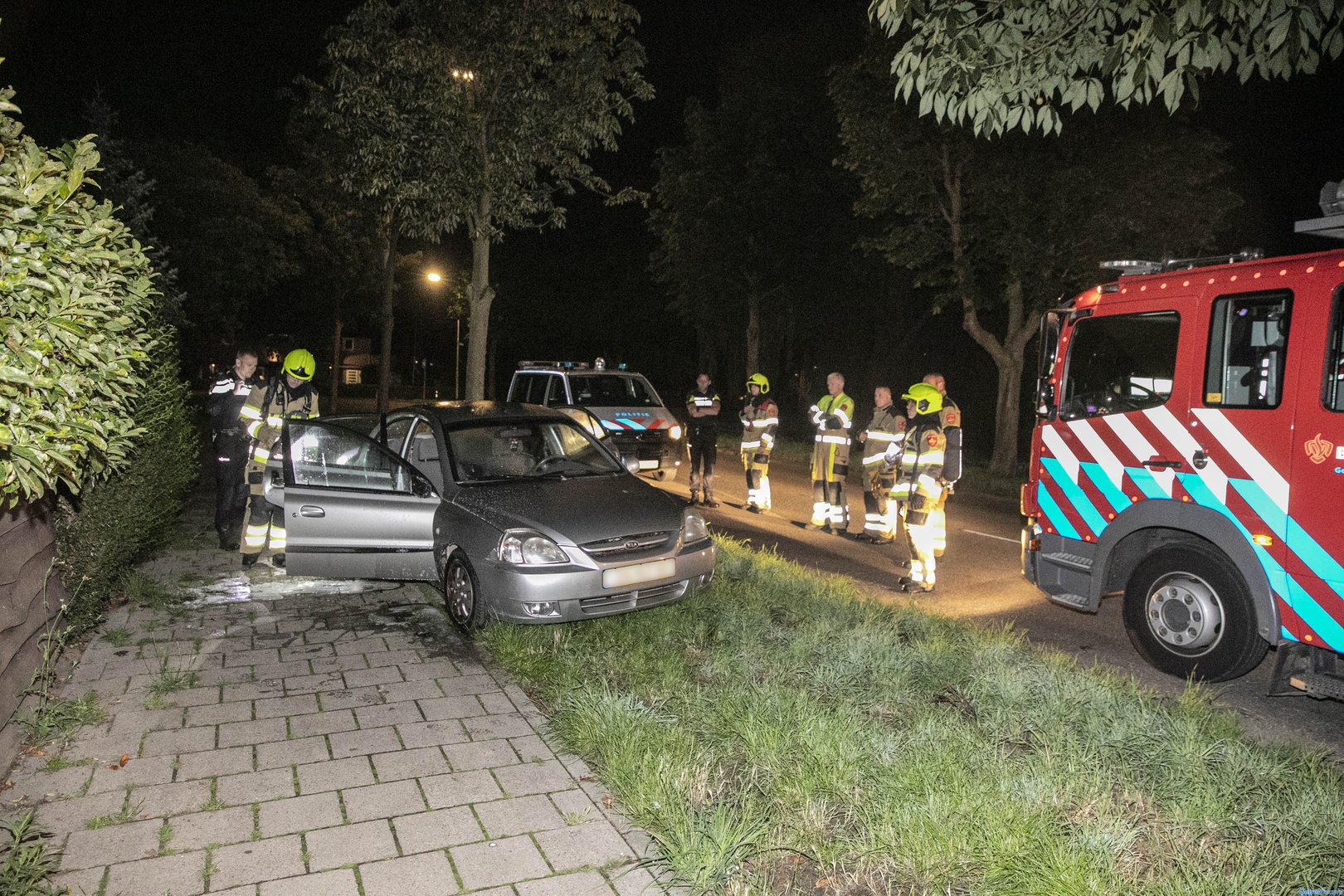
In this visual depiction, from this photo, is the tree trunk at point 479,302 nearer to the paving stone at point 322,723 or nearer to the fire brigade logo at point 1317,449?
the paving stone at point 322,723

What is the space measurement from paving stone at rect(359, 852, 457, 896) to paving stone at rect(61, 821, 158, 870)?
2.74 feet

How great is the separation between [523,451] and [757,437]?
5.13 metres

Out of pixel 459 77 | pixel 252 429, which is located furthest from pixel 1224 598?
pixel 459 77

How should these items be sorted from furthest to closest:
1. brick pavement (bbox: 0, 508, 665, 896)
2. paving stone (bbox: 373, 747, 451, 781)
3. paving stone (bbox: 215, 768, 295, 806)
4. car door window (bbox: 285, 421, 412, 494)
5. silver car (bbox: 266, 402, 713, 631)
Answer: car door window (bbox: 285, 421, 412, 494) < silver car (bbox: 266, 402, 713, 631) < paving stone (bbox: 373, 747, 451, 781) < paving stone (bbox: 215, 768, 295, 806) < brick pavement (bbox: 0, 508, 665, 896)

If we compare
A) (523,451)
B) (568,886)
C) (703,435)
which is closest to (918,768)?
(568,886)

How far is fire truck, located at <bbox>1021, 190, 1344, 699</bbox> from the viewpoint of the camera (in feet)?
16.3

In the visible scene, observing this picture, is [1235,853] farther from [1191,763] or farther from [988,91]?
[988,91]

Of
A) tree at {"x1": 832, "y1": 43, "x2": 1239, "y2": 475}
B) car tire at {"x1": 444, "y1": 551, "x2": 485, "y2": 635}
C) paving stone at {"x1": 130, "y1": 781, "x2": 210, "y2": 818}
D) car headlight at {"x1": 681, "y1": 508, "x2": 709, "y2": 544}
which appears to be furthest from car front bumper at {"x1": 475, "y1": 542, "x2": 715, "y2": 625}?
tree at {"x1": 832, "y1": 43, "x2": 1239, "y2": 475}

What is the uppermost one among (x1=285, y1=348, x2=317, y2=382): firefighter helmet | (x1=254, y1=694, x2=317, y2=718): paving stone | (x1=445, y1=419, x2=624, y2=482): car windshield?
(x1=285, y1=348, x2=317, y2=382): firefighter helmet

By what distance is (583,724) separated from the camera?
4.35 metres

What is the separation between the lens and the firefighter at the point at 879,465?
31.9 ft

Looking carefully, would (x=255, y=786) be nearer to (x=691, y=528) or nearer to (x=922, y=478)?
(x=691, y=528)

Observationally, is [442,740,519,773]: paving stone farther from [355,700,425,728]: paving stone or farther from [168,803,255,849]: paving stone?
[168,803,255,849]: paving stone

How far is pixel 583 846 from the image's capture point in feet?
11.3
